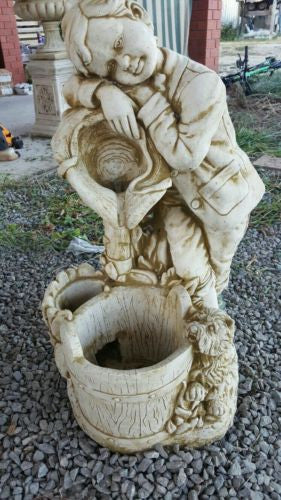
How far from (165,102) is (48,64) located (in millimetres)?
4609

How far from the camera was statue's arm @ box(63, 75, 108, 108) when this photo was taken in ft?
4.63

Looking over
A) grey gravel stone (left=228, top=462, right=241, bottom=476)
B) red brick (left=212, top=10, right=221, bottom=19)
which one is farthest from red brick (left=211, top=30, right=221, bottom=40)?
grey gravel stone (left=228, top=462, right=241, bottom=476)

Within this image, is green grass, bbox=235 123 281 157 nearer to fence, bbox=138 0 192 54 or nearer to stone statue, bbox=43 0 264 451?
fence, bbox=138 0 192 54

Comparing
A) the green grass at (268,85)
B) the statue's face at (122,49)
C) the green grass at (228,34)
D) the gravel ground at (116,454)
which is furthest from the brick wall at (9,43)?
the green grass at (228,34)

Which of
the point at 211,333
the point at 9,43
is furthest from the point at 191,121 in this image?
the point at 9,43

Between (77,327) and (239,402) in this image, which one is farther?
(239,402)

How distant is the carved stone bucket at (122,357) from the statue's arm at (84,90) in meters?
0.69

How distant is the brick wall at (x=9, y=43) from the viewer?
8141 millimetres

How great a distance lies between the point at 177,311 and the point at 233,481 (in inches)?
24.8

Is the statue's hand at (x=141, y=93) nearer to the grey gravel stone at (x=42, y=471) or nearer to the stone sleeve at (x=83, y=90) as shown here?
the stone sleeve at (x=83, y=90)

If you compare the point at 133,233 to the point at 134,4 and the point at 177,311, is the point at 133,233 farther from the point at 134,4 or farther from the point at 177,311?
the point at 134,4

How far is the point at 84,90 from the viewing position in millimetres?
1419

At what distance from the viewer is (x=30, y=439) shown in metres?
1.80

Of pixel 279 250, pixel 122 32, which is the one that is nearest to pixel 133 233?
pixel 122 32
